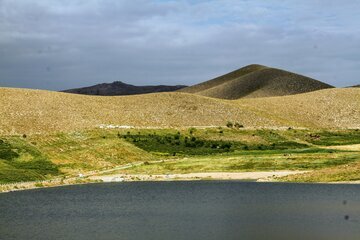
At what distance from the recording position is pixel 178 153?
124438 mm

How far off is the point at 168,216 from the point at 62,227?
9943mm

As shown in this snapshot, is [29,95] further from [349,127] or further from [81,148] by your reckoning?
[349,127]

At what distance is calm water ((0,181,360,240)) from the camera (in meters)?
50.3

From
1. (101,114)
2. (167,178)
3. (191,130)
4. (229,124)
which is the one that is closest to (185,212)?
(167,178)

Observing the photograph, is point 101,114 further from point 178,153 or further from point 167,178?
point 167,178

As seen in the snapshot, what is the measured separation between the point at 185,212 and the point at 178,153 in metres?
63.0

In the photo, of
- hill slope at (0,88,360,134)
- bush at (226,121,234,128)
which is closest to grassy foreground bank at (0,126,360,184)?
bush at (226,121,234,128)

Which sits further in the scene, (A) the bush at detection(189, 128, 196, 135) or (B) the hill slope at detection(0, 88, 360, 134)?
(B) the hill slope at detection(0, 88, 360, 134)

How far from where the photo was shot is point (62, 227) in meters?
55.2

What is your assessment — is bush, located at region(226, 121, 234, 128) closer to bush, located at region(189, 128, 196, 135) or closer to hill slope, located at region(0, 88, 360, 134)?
hill slope, located at region(0, 88, 360, 134)

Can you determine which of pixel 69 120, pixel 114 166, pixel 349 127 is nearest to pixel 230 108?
pixel 349 127

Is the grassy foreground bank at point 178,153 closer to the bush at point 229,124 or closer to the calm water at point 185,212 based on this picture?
the bush at point 229,124

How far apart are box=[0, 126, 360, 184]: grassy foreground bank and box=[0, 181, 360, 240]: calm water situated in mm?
12407

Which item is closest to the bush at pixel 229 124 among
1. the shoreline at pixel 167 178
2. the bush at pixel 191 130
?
the bush at pixel 191 130
